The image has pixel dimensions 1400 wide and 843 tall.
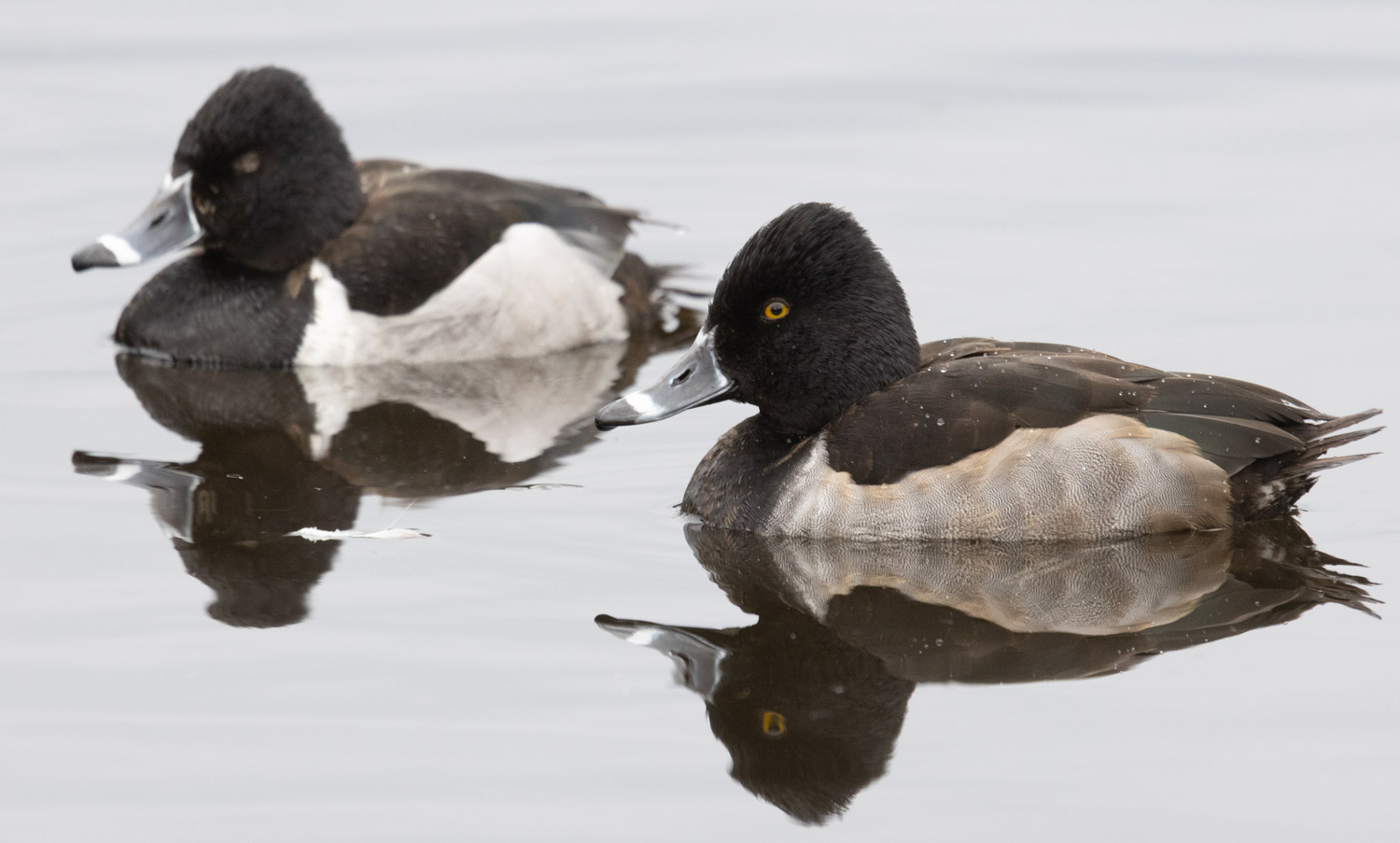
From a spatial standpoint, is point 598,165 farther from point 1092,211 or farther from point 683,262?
point 1092,211

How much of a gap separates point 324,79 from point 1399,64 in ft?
23.7

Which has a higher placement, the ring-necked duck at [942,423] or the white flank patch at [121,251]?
the ring-necked duck at [942,423]

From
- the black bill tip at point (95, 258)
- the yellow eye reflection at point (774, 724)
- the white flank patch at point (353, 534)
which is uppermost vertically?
the yellow eye reflection at point (774, 724)

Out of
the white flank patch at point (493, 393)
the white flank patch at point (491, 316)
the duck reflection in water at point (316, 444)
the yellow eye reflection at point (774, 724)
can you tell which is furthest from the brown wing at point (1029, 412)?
the white flank patch at point (491, 316)

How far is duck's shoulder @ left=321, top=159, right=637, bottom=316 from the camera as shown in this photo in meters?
9.94

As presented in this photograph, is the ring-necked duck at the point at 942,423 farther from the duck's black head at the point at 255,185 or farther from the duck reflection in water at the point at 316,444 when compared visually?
the duck's black head at the point at 255,185

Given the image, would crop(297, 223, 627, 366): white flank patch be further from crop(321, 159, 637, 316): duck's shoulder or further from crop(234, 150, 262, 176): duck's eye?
crop(234, 150, 262, 176): duck's eye

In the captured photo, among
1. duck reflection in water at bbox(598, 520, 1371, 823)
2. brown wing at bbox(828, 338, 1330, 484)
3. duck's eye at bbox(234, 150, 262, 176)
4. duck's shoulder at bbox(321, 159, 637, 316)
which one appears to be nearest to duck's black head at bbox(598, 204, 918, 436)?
brown wing at bbox(828, 338, 1330, 484)

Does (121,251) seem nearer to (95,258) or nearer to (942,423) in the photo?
(95,258)

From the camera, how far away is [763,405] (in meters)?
7.49

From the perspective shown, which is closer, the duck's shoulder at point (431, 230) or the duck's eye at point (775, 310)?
the duck's eye at point (775, 310)

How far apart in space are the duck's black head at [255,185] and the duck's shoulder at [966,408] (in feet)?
12.5

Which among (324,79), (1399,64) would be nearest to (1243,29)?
(1399,64)

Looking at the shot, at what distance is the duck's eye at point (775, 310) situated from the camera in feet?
24.0
